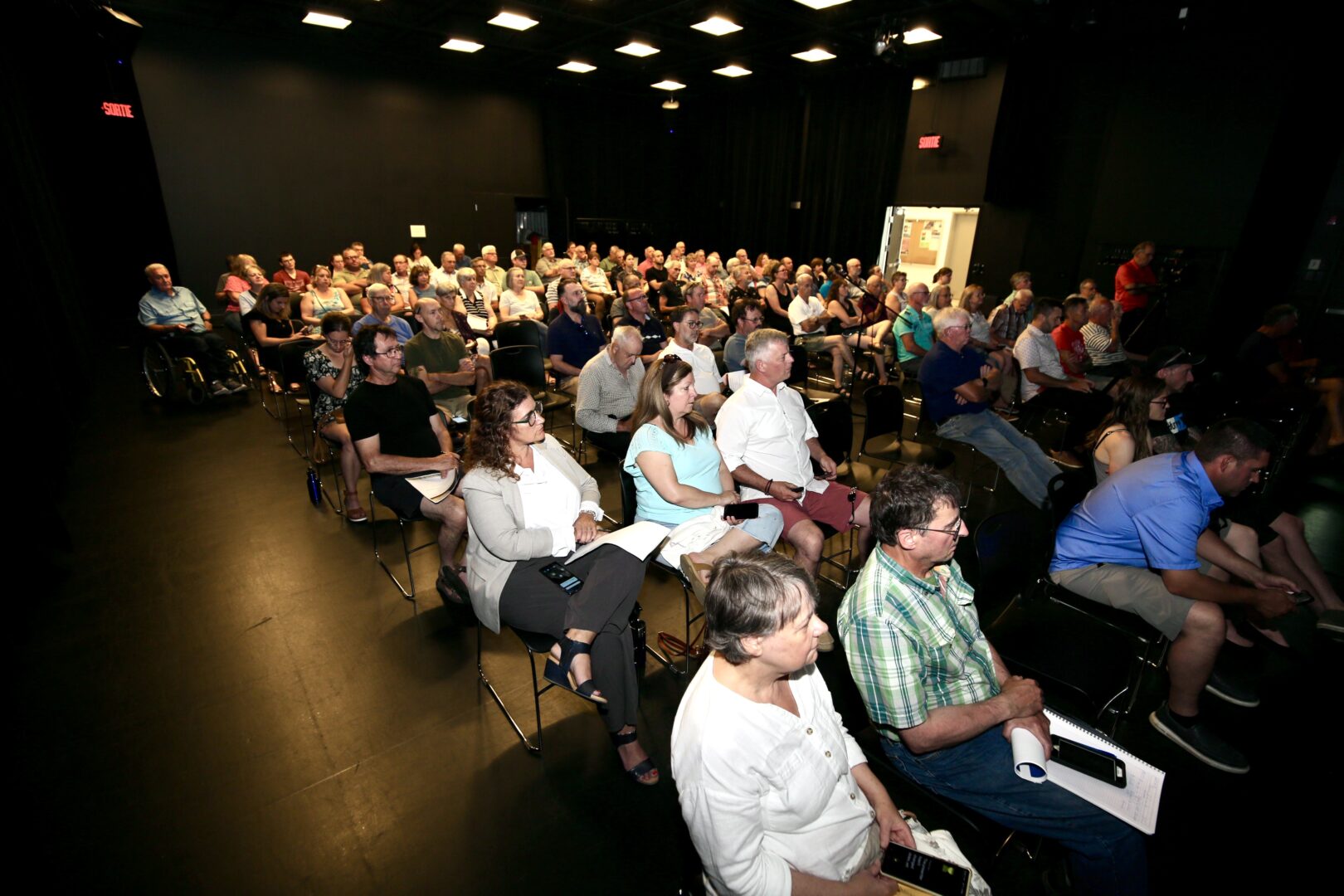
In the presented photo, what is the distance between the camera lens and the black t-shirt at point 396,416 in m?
3.29

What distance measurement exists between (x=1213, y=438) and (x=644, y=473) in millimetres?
2268

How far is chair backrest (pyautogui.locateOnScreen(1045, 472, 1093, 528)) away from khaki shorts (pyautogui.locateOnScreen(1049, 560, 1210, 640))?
0.26 metres

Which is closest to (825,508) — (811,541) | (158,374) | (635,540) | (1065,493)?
(811,541)

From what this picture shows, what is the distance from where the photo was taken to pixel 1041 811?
5.24ft

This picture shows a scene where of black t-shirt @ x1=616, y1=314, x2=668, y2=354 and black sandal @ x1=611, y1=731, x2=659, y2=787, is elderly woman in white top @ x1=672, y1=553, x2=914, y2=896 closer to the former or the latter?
black sandal @ x1=611, y1=731, x2=659, y2=787

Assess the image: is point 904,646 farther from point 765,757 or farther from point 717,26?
point 717,26

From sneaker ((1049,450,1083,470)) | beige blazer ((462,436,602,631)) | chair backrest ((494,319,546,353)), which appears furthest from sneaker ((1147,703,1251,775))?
chair backrest ((494,319,546,353))

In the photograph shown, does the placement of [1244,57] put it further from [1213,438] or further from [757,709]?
[757,709]

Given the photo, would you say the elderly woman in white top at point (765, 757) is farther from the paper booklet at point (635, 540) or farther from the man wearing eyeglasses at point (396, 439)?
the man wearing eyeglasses at point (396, 439)

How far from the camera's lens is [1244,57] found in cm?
720

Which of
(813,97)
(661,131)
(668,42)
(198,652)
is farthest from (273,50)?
(198,652)

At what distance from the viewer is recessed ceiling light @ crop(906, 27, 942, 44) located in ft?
28.5

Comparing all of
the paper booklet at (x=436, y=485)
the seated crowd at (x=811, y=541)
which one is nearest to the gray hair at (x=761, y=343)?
the seated crowd at (x=811, y=541)

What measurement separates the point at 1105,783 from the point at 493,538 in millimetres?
2002
